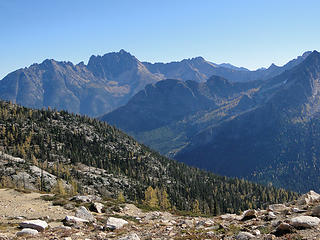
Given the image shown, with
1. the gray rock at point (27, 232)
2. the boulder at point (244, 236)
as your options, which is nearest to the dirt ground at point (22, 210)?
the gray rock at point (27, 232)

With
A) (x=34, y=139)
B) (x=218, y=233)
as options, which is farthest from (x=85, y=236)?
(x=34, y=139)

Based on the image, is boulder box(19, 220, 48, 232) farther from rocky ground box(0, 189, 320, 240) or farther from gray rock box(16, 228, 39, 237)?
gray rock box(16, 228, 39, 237)

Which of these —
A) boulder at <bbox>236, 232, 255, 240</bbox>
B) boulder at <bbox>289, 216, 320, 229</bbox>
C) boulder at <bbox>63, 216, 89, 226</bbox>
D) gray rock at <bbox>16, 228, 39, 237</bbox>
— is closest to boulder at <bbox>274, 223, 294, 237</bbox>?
boulder at <bbox>289, 216, 320, 229</bbox>

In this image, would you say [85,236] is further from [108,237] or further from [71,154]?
[71,154]

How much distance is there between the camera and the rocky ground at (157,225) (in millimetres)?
19136

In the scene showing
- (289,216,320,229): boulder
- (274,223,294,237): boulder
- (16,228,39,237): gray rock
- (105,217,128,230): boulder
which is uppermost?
(289,216,320,229): boulder

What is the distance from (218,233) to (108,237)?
34.9ft

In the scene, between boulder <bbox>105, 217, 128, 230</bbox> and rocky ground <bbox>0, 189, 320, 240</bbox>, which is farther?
boulder <bbox>105, 217, 128, 230</bbox>

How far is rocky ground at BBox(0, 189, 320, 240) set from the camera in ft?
62.8

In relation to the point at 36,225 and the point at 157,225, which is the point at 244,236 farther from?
the point at 36,225

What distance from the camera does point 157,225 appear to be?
29.6 meters

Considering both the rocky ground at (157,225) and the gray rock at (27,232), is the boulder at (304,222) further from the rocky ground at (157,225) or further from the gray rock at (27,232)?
the gray rock at (27,232)

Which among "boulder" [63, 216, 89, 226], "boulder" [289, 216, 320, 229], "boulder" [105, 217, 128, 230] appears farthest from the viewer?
"boulder" [63, 216, 89, 226]

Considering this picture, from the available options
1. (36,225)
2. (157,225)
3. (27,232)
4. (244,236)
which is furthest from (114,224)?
(244,236)
